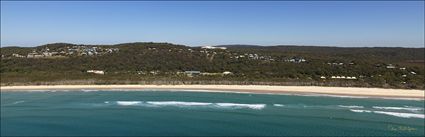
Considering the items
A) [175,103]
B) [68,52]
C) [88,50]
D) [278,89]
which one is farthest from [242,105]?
[88,50]

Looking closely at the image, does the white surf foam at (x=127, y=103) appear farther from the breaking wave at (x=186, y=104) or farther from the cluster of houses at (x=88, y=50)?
the cluster of houses at (x=88, y=50)

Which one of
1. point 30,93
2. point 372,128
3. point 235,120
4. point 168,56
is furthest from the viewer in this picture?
point 168,56

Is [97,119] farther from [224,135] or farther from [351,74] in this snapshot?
[351,74]

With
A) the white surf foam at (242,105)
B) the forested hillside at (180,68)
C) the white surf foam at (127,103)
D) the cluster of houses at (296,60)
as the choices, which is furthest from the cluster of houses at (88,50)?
the white surf foam at (242,105)

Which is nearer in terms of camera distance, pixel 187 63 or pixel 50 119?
pixel 50 119

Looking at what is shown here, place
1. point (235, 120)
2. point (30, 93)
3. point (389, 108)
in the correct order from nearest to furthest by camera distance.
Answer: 1. point (235, 120)
2. point (389, 108)
3. point (30, 93)

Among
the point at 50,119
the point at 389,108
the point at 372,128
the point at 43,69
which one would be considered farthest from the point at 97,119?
the point at 43,69
